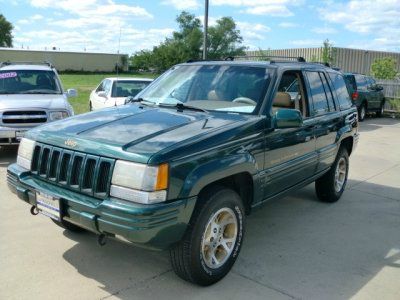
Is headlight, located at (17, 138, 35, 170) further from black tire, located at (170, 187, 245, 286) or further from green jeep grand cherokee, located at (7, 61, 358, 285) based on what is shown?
black tire, located at (170, 187, 245, 286)

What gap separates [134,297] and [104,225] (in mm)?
706

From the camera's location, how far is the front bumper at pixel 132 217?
122 inches

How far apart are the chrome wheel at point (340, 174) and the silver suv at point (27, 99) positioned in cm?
504

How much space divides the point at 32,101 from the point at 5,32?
113 meters

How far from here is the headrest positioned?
4.55 m

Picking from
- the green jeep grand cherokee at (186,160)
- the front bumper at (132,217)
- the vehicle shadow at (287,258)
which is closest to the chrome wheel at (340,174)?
the vehicle shadow at (287,258)

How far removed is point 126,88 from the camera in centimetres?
1228

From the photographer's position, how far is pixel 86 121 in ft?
13.3

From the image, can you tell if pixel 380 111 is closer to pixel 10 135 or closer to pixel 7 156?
pixel 7 156

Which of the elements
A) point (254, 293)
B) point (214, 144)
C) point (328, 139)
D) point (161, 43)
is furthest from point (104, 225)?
point (161, 43)

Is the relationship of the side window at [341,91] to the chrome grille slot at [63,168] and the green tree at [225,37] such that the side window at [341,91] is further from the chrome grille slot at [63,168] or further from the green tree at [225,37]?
the green tree at [225,37]

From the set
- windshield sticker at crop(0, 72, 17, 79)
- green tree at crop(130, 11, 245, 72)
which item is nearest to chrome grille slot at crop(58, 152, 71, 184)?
windshield sticker at crop(0, 72, 17, 79)

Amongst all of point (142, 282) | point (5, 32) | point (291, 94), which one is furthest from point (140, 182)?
point (5, 32)

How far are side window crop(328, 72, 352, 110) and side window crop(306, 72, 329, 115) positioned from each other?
0.46 m
